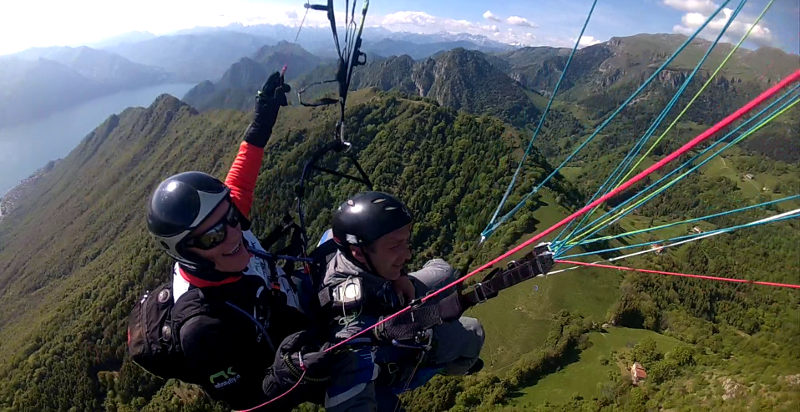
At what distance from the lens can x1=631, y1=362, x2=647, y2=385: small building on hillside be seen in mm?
30039

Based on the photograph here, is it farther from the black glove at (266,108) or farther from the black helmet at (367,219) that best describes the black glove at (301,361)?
the black glove at (266,108)

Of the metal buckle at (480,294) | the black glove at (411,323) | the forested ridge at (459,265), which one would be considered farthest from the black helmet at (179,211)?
the forested ridge at (459,265)

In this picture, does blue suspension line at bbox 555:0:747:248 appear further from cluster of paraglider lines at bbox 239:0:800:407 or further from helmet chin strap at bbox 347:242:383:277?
helmet chin strap at bbox 347:242:383:277

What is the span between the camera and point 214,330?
3.20 metres

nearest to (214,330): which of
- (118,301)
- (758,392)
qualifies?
(758,392)

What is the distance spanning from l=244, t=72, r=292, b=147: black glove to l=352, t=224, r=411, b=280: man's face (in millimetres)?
2085

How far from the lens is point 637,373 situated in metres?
30.6

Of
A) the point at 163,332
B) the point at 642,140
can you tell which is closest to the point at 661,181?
the point at 642,140

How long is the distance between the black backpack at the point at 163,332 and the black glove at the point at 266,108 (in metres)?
2.13

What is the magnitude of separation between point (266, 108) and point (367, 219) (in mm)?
2233

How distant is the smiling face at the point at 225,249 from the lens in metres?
3.63

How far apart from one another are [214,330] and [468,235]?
59.3m

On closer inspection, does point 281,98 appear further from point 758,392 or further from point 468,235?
point 468,235

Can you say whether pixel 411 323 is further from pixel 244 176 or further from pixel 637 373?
pixel 637 373
